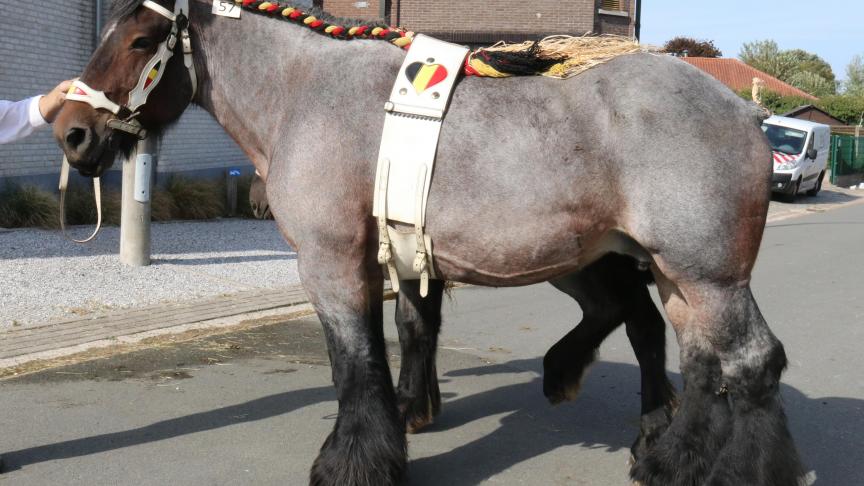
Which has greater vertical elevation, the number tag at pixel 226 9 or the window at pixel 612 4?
the window at pixel 612 4

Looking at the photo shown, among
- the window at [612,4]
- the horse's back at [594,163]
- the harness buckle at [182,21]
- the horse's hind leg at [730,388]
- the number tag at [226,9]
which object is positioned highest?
the window at [612,4]

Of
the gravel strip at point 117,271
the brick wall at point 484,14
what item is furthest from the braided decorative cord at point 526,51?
the brick wall at point 484,14

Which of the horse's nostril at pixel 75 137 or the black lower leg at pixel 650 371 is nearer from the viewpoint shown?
the horse's nostril at pixel 75 137

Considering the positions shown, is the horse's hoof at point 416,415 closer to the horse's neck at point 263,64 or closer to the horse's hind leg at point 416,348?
the horse's hind leg at point 416,348

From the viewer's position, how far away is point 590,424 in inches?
205

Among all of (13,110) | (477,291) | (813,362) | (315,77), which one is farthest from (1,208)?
(813,362)

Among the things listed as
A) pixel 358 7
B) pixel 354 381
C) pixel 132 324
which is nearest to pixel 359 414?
pixel 354 381

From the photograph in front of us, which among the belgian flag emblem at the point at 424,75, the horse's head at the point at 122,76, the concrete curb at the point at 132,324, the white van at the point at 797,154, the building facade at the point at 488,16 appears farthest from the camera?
the building facade at the point at 488,16

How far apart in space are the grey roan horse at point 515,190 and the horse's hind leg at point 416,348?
83cm

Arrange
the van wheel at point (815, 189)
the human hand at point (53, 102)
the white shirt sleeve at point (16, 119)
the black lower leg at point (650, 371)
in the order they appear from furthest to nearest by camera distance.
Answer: the van wheel at point (815, 189) → the black lower leg at point (650, 371) → the white shirt sleeve at point (16, 119) → the human hand at point (53, 102)

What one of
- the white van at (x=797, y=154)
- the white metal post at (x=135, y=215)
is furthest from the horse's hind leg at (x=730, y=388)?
the white van at (x=797, y=154)

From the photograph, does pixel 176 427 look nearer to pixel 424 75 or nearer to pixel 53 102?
pixel 53 102

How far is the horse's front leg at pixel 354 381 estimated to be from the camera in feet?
12.3

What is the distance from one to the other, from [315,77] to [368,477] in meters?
1.68
